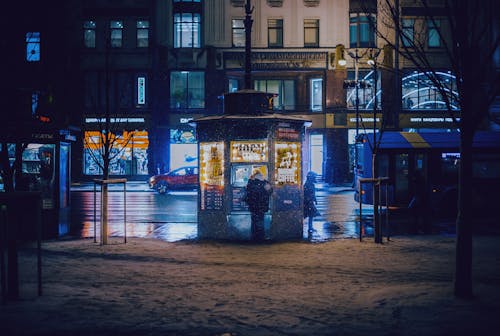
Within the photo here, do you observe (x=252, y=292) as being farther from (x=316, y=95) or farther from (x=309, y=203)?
(x=316, y=95)

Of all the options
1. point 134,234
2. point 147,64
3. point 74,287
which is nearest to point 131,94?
point 147,64

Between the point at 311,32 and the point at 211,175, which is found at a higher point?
the point at 311,32

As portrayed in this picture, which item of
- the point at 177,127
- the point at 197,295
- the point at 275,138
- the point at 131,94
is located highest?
the point at 131,94

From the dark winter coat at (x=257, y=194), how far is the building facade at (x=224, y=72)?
2583 centimetres

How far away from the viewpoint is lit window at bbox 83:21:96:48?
40.2 m

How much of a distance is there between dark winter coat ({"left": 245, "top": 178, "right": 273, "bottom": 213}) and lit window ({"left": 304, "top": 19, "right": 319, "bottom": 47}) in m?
28.5

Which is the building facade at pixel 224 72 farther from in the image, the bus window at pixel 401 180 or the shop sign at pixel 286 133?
the shop sign at pixel 286 133

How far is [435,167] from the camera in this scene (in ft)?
66.4

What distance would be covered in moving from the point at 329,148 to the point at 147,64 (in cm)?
1553

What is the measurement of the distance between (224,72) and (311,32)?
7392 mm

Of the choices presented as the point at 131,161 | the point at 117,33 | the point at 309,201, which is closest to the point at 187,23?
the point at 117,33

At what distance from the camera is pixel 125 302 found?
24.3 ft

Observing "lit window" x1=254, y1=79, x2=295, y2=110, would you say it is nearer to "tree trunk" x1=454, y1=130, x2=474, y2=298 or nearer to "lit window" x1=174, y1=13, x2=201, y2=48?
"lit window" x1=174, y1=13, x2=201, y2=48

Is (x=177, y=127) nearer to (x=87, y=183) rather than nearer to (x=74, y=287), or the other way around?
(x=87, y=183)
